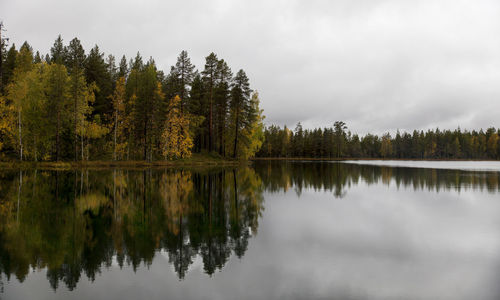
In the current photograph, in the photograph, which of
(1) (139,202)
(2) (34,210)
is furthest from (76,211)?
(1) (139,202)

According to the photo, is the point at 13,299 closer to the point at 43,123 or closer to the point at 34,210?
the point at 34,210

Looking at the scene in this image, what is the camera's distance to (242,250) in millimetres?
10625

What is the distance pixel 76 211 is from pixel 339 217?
44.6 ft

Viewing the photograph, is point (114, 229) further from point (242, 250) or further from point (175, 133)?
point (175, 133)

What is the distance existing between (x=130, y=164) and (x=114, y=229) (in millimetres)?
40255

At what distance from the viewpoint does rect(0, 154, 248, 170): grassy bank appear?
147 ft

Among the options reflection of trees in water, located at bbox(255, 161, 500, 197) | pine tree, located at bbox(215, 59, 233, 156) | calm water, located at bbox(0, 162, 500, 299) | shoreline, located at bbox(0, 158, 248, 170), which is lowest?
calm water, located at bbox(0, 162, 500, 299)

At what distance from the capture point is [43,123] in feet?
160

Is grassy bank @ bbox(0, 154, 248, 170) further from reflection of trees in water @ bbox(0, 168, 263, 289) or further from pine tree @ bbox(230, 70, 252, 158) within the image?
reflection of trees in water @ bbox(0, 168, 263, 289)

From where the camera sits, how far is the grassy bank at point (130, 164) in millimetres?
44844

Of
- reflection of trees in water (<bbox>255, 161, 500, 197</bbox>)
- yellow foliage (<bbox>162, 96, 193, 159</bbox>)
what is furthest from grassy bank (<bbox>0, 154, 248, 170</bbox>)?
reflection of trees in water (<bbox>255, 161, 500, 197</bbox>)

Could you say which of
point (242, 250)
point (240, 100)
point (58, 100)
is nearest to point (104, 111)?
point (58, 100)

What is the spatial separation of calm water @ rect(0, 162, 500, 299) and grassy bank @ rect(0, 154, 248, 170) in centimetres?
2960

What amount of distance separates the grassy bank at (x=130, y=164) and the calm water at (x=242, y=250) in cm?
2960
